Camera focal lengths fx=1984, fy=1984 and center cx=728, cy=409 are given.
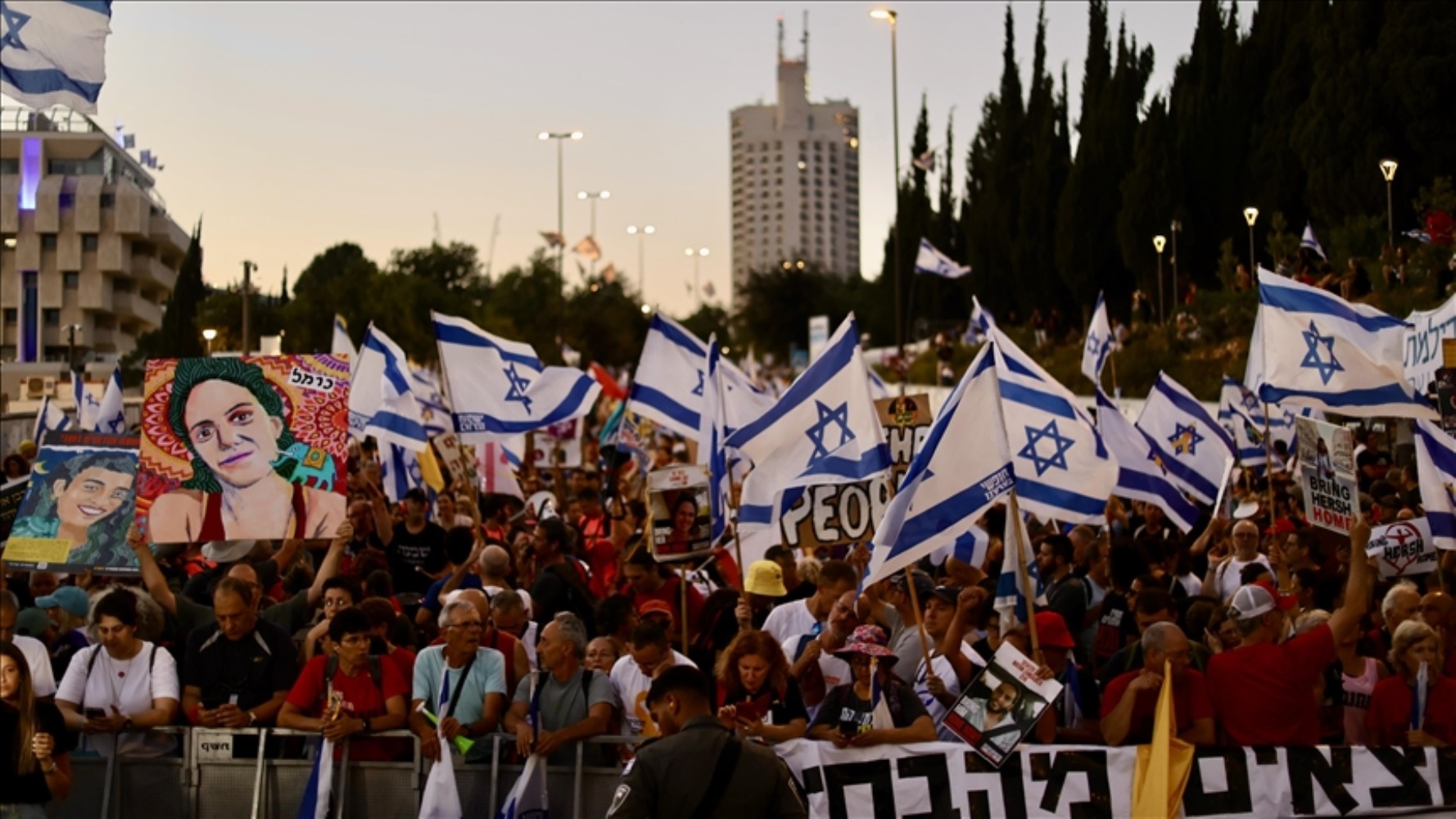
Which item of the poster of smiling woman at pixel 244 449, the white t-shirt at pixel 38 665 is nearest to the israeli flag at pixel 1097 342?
the poster of smiling woman at pixel 244 449

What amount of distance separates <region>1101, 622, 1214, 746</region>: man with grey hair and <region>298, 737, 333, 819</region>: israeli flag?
11.6 feet

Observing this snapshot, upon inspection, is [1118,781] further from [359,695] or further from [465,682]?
[359,695]

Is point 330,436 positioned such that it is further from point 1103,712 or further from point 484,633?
point 1103,712

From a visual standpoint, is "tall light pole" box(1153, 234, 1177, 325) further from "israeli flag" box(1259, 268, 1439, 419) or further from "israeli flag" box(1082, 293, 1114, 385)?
"israeli flag" box(1259, 268, 1439, 419)

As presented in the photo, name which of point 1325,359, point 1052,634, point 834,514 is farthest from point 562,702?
point 1325,359

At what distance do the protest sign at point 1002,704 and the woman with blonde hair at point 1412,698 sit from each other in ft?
5.28

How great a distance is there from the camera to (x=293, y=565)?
1227 centimetres

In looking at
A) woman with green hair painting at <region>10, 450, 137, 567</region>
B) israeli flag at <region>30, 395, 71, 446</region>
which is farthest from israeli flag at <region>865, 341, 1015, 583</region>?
israeli flag at <region>30, 395, 71, 446</region>

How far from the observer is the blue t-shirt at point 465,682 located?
926cm

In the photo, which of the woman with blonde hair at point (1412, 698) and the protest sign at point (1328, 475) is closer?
the woman with blonde hair at point (1412, 698)

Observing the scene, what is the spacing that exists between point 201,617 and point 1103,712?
483cm

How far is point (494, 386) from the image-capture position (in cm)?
1662

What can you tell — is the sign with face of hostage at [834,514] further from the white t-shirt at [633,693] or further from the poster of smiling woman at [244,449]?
the poster of smiling woman at [244,449]

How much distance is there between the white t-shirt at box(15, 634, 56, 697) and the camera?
9.24 m
